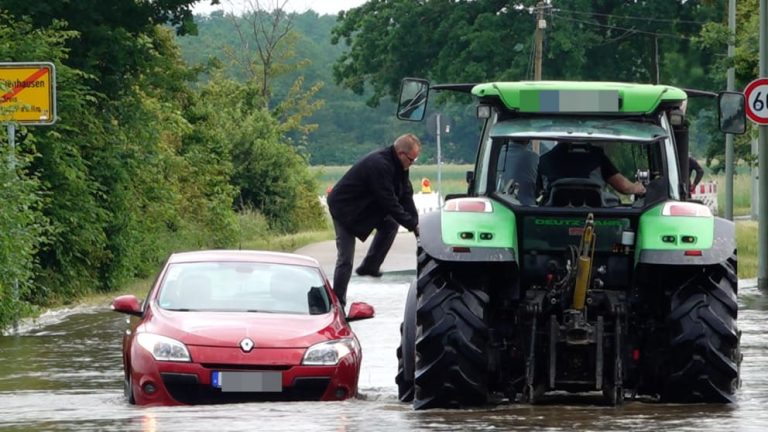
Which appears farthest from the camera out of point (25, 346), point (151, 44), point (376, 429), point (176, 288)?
point (151, 44)

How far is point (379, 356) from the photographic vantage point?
16516 mm

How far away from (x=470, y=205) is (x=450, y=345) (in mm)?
870

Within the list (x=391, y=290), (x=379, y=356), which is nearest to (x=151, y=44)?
(x=391, y=290)

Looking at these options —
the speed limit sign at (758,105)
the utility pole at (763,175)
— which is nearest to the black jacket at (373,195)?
the speed limit sign at (758,105)

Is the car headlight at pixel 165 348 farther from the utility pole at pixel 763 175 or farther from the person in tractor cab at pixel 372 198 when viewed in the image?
the utility pole at pixel 763 175

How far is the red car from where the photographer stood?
1241cm

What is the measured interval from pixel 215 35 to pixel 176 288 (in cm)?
12138

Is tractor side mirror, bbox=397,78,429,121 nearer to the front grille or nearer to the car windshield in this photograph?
the car windshield

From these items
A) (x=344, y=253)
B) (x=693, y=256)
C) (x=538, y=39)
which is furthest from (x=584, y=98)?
(x=538, y=39)

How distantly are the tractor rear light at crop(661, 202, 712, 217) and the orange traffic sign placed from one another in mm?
11368

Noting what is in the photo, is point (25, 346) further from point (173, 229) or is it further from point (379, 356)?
point (173, 229)

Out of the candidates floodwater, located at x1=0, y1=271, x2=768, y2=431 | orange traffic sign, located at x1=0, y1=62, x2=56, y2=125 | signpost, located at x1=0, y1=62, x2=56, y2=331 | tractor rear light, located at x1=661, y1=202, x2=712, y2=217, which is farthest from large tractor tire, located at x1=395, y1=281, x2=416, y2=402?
orange traffic sign, located at x1=0, y1=62, x2=56, y2=125

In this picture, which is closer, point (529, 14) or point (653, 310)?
point (653, 310)

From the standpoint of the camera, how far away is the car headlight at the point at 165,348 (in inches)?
490
